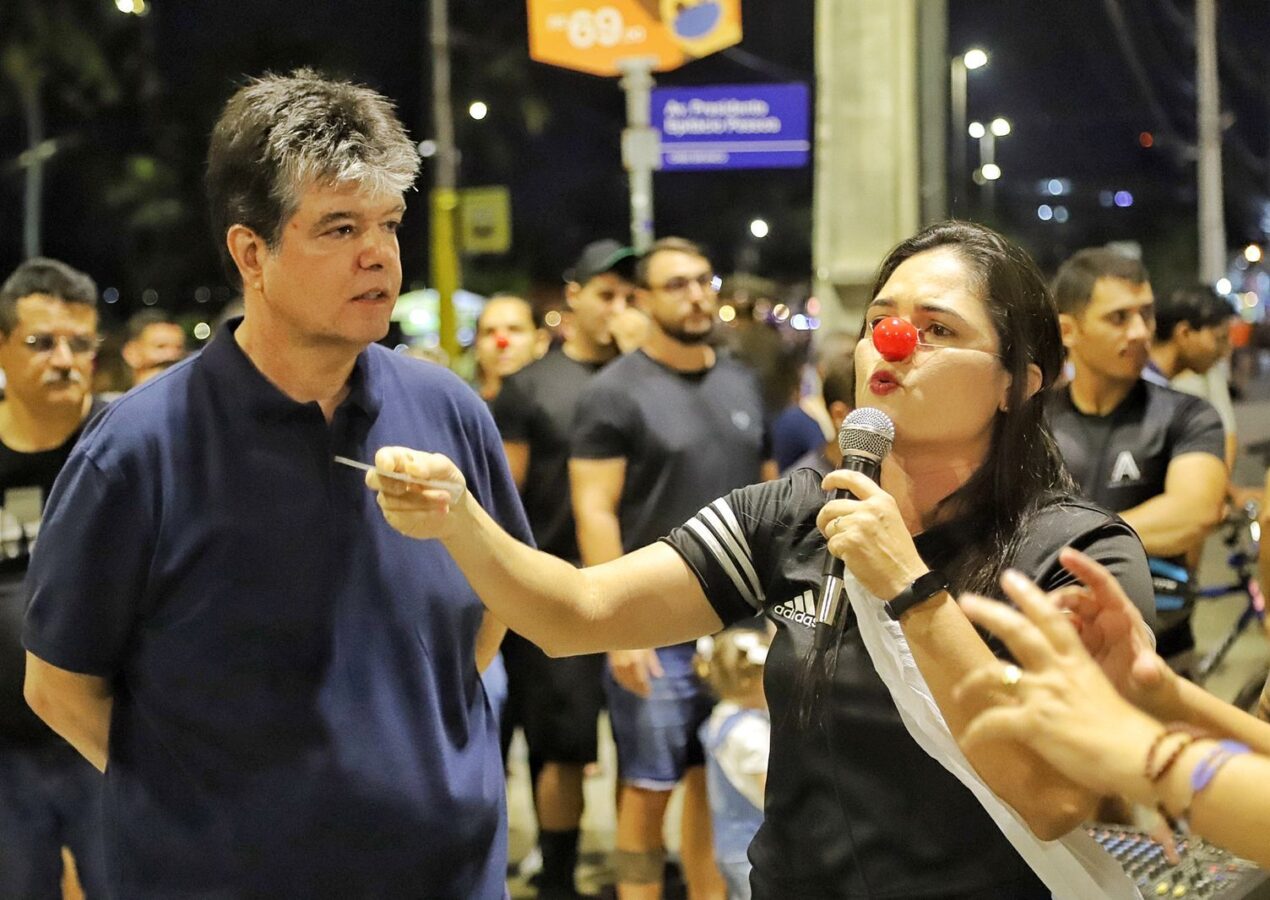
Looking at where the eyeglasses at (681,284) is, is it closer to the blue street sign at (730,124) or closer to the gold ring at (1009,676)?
the gold ring at (1009,676)

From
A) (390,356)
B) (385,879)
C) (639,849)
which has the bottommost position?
(639,849)

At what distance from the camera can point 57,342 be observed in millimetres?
4445

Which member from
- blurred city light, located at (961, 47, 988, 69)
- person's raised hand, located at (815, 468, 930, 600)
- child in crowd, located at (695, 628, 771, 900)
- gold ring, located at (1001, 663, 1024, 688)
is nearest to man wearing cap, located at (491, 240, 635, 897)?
child in crowd, located at (695, 628, 771, 900)

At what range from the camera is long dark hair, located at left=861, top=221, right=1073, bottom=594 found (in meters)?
2.27

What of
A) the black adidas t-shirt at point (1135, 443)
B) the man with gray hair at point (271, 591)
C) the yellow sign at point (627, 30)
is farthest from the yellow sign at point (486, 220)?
the man with gray hair at point (271, 591)

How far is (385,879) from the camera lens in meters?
2.50

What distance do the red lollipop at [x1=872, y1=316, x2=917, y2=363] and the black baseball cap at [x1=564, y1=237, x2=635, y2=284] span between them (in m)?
4.68

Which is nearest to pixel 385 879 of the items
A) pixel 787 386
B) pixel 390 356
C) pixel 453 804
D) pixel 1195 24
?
pixel 453 804

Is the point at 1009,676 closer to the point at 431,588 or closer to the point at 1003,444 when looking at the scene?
the point at 1003,444

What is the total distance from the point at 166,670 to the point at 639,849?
130 inches

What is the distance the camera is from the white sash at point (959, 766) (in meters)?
2.05

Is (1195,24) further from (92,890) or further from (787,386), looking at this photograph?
(92,890)

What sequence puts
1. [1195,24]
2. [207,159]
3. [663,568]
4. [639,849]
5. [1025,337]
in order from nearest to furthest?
[1025,337] → [663,568] → [207,159] → [639,849] → [1195,24]

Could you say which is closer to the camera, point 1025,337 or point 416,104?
point 1025,337
